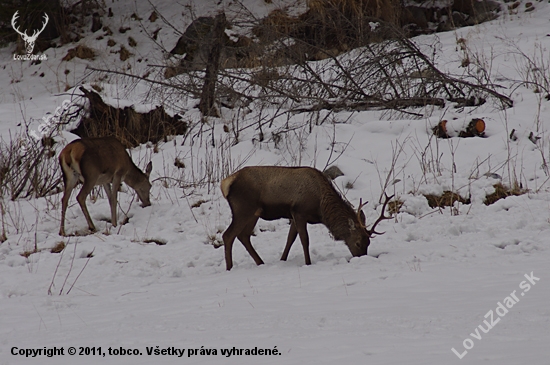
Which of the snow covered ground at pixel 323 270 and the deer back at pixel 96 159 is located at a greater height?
the deer back at pixel 96 159

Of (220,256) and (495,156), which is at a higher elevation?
(495,156)

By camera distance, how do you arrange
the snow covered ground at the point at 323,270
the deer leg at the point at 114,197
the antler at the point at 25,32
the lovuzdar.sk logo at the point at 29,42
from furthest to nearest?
the lovuzdar.sk logo at the point at 29,42 < the antler at the point at 25,32 < the deer leg at the point at 114,197 < the snow covered ground at the point at 323,270

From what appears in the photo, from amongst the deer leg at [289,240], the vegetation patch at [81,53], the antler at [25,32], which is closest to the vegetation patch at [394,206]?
the deer leg at [289,240]

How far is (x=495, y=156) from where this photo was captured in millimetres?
10805

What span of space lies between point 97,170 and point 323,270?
4.62 meters

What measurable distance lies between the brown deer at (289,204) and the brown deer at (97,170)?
3219 mm

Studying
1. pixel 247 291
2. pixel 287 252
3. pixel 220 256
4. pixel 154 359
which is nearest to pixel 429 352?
pixel 154 359

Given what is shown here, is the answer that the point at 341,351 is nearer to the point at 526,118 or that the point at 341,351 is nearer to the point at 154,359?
the point at 154,359

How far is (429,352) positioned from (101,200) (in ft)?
28.1

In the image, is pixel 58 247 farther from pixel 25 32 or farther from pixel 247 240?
pixel 25 32

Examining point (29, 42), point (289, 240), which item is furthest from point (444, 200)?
point (29, 42)

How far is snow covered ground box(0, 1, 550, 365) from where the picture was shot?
12.6ft

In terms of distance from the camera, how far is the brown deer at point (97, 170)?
31.2ft

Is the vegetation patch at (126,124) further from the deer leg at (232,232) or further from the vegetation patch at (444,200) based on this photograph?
the deer leg at (232,232)
